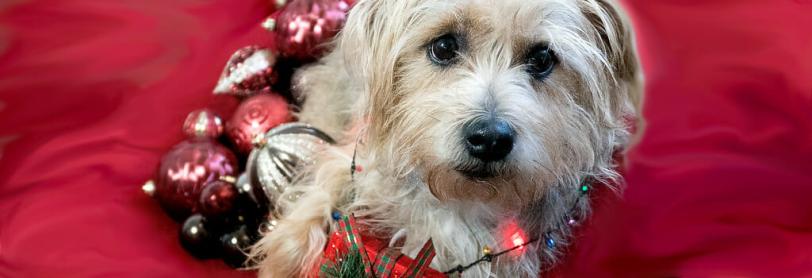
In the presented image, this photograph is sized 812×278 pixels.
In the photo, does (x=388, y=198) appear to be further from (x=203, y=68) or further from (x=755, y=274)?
(x=203, y=68)

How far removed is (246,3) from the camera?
212 cm

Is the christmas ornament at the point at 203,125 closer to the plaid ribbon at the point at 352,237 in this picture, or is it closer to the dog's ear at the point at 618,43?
the plaid ribbon at the point at 352,237

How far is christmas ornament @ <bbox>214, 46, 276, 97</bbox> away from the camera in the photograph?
186 centimetres

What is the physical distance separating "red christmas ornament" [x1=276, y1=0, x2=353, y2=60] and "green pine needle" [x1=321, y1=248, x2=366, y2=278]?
2.27ft

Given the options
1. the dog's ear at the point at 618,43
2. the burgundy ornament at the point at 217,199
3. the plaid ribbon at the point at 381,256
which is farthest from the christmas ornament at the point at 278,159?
the dog's ear at the point at 618,43

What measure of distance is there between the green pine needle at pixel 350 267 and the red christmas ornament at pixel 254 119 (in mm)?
555

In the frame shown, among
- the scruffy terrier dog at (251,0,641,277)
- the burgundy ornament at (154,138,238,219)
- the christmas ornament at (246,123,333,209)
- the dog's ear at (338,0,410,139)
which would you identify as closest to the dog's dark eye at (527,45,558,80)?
the scruffy terrier dog at (251,0,641,277)


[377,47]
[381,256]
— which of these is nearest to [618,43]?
[377,47]

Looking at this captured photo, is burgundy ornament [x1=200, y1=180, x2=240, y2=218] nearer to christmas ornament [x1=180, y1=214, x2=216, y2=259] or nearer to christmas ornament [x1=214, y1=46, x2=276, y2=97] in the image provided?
christmas ornament [x1=180, y1=214, x2=216, y2=259]

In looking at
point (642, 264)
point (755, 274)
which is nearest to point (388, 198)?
point (642, 264)

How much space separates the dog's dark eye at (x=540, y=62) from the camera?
1.21m

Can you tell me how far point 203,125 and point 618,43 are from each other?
3.24 feet

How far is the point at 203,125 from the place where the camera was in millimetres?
1761

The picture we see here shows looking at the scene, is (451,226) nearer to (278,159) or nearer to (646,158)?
(278,159)
